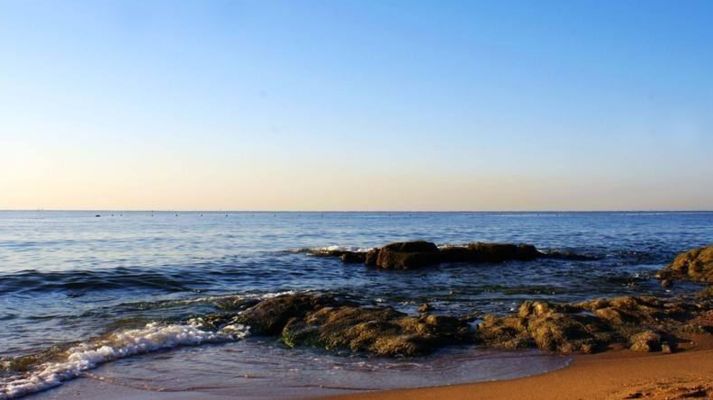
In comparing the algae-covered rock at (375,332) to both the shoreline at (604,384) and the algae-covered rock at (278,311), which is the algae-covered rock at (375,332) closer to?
the algae-covered rock at (278,311)

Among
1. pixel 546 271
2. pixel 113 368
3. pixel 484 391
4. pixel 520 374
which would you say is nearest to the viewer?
pixel 484 391

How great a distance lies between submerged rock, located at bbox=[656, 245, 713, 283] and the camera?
21.9 metres

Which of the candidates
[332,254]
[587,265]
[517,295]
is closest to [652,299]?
[517,295]

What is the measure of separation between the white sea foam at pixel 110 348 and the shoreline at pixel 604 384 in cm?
440

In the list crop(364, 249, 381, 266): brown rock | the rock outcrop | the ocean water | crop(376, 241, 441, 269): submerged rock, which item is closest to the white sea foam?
the ocean water

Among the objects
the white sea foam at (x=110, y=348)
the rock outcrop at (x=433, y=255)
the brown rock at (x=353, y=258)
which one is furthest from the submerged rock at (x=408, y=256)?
the white sea foam at (x=110, y=348)

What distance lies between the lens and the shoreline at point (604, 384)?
23.2 ft

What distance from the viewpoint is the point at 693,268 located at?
2311 cm

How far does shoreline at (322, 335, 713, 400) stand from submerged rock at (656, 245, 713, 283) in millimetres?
13627

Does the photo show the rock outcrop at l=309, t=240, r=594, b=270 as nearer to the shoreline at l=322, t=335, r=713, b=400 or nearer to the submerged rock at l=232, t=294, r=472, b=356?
the submerged rock at l=232, t=294, r=472, b=356

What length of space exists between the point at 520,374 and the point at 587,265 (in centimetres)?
2123

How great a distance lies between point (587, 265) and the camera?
28.2 metres

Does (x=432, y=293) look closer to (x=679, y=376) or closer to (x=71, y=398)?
(x=679, y=376)

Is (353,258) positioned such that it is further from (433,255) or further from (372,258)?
(433,255)
